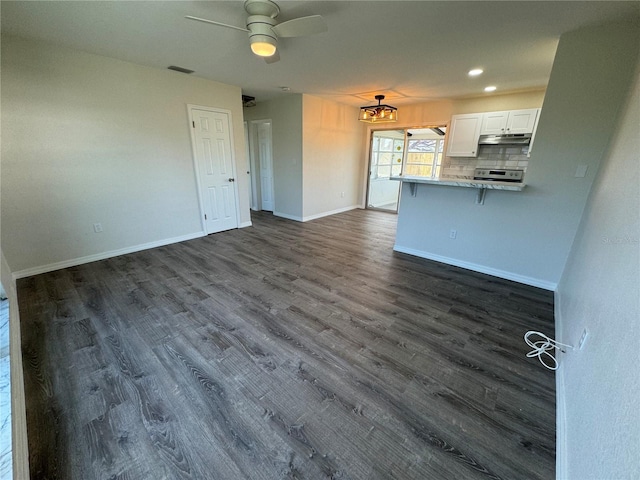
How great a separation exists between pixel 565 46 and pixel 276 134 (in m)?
4.47

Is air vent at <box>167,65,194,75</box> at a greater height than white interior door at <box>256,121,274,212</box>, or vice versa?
air vent at <box>167,65,194,75</box>

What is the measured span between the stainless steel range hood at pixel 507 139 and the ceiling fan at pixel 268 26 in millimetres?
4054

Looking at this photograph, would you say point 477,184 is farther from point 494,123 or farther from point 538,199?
point 494,123

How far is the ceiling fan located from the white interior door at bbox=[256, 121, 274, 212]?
12.1 feet

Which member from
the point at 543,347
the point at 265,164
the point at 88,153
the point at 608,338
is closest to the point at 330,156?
the point at 265,164

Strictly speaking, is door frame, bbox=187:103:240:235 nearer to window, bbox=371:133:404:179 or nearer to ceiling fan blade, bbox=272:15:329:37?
ceiling fan blade, bbox=272:15:329:37

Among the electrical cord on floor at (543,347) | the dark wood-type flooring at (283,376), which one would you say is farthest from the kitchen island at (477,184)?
the electrical cord on floor at (543,347)

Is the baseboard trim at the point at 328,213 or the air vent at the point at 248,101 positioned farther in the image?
the baseboard trim at the point at 328,213

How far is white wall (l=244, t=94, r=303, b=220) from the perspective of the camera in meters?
5.04

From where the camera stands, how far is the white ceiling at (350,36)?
1975mm

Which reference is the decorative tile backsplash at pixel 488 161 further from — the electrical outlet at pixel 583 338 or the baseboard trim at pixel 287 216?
the electrical outlet at pixel 583 338

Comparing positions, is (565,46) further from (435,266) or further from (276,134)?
(276,134)

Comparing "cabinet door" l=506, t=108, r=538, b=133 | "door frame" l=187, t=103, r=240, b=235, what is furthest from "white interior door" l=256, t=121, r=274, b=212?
"cabinet door" l=506, t=108, r=538, b=133

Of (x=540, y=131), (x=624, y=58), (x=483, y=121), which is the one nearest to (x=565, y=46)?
(x=624, y=58)
